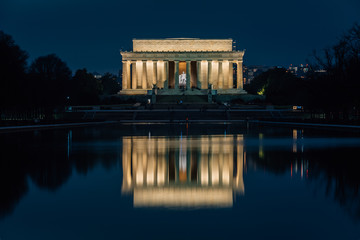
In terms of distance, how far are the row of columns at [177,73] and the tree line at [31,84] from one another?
10.9m

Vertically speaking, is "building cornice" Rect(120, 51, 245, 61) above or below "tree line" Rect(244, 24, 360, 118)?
above

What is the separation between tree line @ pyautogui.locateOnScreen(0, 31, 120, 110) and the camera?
4625 cm

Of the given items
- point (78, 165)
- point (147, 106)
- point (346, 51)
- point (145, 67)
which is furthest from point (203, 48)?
point (78, 165)

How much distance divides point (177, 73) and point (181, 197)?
9625 cm

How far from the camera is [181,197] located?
36.3ft

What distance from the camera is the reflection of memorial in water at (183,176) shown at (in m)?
10.9

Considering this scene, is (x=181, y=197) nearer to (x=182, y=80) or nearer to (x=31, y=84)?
(x=31, y=84)

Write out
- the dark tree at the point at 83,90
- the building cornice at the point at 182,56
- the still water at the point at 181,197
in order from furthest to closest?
the building cornice at the point at 182,56, the dark tree at the point at 83,90, the still water at the point at 181,197

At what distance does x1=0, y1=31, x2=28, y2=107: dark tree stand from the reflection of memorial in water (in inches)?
1057

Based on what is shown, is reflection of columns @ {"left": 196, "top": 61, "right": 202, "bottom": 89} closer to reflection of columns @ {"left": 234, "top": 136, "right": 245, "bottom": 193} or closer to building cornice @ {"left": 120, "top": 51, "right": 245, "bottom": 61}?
building cornice @ {"left": 120, "top": 51, "right": 245, "bottom": 61}

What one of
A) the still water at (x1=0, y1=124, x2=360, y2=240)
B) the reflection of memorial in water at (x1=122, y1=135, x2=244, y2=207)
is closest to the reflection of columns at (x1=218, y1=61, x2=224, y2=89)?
the reflection of memorial in water at (x1=122, y1=135, x2=244, y2=207)

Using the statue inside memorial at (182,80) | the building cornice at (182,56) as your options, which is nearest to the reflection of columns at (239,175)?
the building cornice at (182,56)

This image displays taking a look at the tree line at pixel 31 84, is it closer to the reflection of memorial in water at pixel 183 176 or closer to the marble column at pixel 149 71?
the marble column at pixel 149 71

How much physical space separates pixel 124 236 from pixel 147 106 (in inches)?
2828
